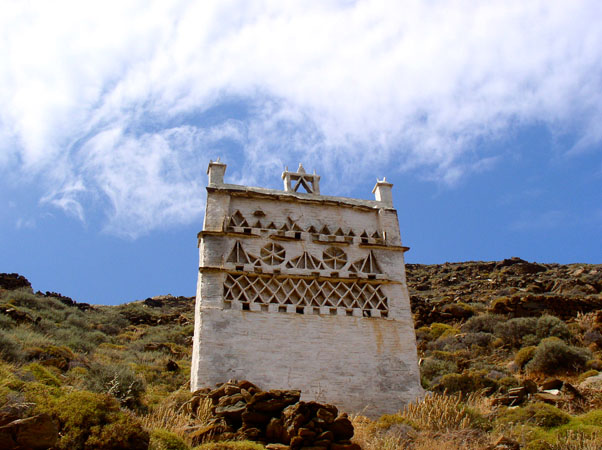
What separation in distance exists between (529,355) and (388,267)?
8.75 m

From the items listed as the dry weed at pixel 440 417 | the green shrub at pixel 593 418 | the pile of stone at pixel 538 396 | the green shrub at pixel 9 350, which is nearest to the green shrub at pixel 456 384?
the pile of stone at pixel 538 396

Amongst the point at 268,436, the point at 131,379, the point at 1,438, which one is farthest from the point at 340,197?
the point at 1,438

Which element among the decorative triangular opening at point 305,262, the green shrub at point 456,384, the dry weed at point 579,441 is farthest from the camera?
the green shrub at point 456,384

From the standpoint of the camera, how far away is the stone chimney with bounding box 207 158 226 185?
53.6ft

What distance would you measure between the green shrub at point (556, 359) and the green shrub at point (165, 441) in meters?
14.8

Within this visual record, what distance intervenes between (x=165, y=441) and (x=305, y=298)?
6691mm

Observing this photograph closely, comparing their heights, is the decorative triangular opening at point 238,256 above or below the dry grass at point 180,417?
above

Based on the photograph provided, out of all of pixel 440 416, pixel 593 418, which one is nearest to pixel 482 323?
pixel 593 418

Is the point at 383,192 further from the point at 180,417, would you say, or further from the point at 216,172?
the point at 180,417

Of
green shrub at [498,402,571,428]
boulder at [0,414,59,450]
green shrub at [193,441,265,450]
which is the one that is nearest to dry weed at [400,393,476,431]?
green shrub at [498,402,571,428]

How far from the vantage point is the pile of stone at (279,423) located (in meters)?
9.35

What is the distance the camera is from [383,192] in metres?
17.5

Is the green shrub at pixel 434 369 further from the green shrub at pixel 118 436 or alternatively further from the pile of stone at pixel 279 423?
the green shrub at pixel 118 436

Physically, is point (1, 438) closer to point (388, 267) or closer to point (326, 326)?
point (326, 326)
